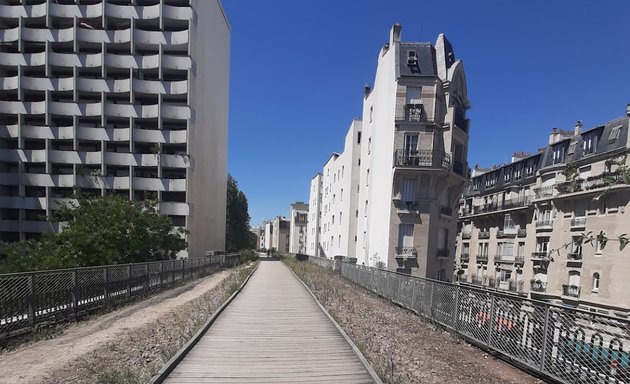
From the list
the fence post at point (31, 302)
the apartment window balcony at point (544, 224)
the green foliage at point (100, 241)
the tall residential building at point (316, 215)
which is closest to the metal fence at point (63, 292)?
the fence post at point (31, 302)

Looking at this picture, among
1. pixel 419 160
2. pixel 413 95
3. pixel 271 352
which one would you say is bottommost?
pixel 271 352

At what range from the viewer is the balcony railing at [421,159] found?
2256 centimetres

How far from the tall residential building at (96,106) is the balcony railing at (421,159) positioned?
23.3 metres

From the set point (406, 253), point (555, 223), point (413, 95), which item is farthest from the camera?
point (555, 223)

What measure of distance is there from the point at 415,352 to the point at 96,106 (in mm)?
40091

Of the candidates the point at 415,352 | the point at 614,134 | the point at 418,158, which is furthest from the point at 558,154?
the point at 415,352

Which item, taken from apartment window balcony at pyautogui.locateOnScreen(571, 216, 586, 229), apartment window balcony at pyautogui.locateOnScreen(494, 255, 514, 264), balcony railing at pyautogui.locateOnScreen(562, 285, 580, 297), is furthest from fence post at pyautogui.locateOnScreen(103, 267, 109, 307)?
apartment window balcony at pyautogui.locateOnScreen(494, 255, 514, 264)

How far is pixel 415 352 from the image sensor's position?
Result: 22.0 feet

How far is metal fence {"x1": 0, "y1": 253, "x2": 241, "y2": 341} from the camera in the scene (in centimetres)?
744

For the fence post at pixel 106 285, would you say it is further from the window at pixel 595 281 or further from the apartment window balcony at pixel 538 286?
the apartment window balcony at pixel 538 286

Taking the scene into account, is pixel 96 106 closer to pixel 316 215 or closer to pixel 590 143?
pixel 316 215

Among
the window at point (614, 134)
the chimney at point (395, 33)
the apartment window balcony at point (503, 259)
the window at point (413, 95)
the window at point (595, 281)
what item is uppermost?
the chimney at point (395, 33)

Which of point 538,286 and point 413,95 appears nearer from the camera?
point 413,95

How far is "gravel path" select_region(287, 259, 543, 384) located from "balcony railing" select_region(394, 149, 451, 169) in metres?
14.1
